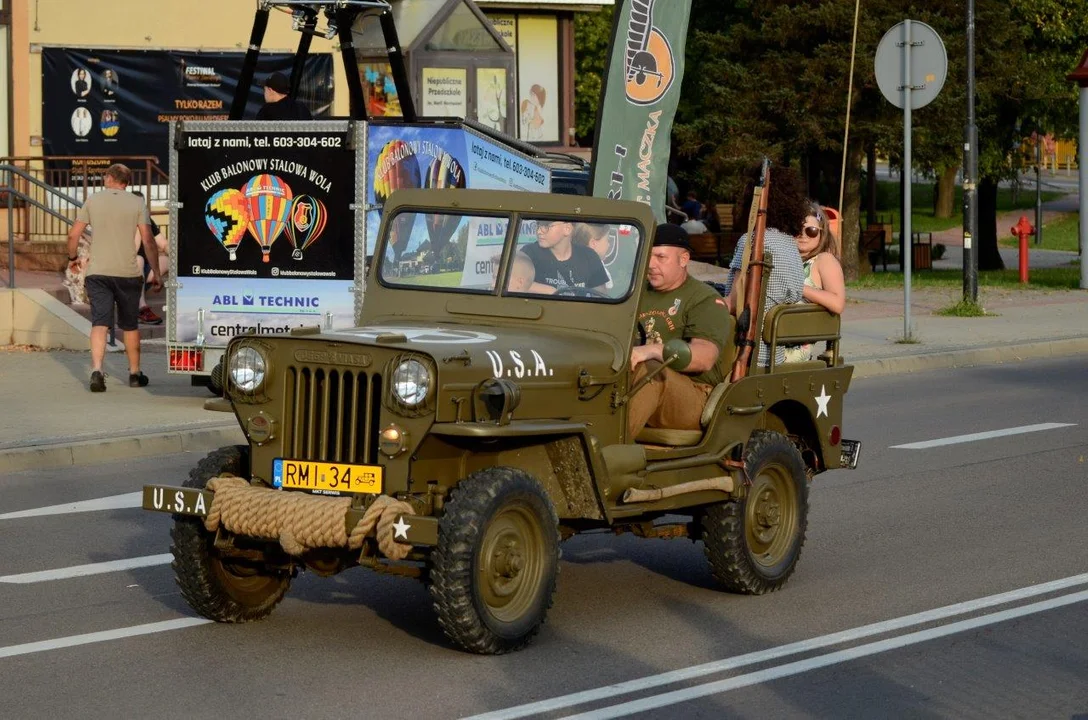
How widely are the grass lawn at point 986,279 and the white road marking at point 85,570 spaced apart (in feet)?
65.6

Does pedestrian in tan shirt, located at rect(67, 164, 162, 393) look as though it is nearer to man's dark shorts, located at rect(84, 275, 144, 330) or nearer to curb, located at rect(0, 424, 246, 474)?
man's dark shorts, located at rect(84, 275, 144, 330)

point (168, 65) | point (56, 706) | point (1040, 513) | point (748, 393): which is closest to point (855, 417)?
point (1040, 513)

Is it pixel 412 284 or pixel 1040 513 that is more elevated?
pixel 412 284

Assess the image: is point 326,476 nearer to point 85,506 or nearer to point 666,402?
point 666,402

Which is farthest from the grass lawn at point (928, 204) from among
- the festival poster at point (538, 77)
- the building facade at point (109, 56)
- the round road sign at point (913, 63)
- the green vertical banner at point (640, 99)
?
the green vertical banner at point (640, 99)

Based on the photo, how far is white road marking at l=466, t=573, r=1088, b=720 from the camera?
20.6ft

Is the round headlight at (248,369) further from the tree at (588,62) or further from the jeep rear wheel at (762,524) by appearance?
the tree at (588,62)

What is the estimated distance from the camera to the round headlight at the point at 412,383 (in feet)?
21.9

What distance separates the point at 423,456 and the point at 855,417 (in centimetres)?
876

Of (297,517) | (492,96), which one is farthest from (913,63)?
(297,517)

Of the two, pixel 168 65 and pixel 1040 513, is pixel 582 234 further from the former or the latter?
pixel 168 65

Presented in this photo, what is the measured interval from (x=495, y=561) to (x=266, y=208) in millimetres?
7843

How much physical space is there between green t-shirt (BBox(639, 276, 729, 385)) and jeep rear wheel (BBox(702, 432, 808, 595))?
49cm

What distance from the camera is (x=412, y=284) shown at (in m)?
8.05
